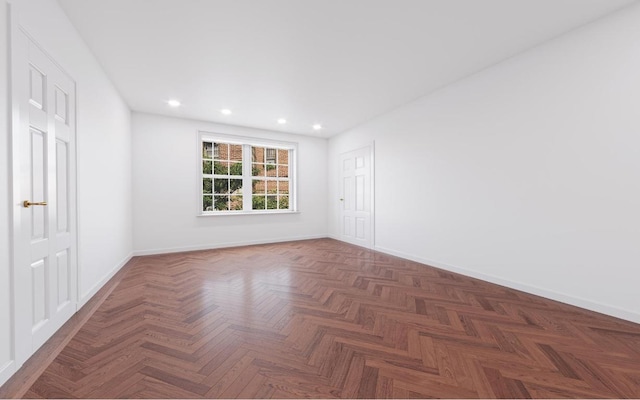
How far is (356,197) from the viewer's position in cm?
539

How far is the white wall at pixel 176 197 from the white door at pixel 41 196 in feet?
7.87

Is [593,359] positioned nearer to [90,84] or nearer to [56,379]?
[56,379]

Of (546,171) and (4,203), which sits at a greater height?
(546,171)

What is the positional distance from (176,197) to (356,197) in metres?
3.57

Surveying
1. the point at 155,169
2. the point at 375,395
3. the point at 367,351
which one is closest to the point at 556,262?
the point at 367,351

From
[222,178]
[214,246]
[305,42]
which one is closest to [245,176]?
[222,178]

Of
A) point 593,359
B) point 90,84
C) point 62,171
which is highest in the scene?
point 90,84

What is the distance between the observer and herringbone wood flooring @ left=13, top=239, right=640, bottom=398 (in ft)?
4.50

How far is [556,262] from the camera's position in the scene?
8.21 feet

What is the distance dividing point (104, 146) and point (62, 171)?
1.10m

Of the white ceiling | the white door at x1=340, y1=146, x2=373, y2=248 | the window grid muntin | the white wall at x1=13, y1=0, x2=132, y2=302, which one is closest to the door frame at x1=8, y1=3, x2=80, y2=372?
the white wall at x1=13, y1=0, x2=132, y2=302

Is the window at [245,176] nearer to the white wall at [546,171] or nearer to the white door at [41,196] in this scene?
the white door at [41,196]

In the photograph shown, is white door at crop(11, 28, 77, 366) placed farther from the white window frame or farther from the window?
the window

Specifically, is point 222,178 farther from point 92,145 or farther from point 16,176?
point 16,176
